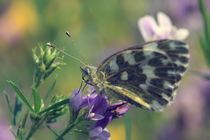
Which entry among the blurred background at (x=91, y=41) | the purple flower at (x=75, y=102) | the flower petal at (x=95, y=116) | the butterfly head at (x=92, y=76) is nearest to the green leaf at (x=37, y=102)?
the purple flower at (x=75, y=102)

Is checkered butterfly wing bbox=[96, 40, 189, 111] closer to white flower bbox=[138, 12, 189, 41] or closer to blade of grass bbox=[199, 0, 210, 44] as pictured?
blade of grass bbox=[199, 0, 210, 44]

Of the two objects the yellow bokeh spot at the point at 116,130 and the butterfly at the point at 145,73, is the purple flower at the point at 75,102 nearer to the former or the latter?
the butterfly at the point at 145,73

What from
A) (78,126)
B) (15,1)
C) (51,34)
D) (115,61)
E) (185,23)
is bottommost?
(185,23)

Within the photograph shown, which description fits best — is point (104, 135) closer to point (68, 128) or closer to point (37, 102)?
point (68, 128)

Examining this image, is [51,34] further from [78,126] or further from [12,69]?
[78,126]

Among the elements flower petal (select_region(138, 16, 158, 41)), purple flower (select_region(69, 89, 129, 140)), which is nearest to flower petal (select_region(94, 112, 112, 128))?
purple flower (select_region(69, 89, 129, 140))

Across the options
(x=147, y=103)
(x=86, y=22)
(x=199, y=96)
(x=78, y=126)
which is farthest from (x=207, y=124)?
(x=78, y=126)

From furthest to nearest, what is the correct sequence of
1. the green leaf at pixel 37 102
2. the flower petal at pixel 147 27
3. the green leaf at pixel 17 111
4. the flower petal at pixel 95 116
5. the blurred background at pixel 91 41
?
the blurred background at pixel 91 41, the flower petal at pixel 147 27, the green leaf at pixel 17 111, the flower petal at pixel 95 116, the green leaf at pixel 37 102
